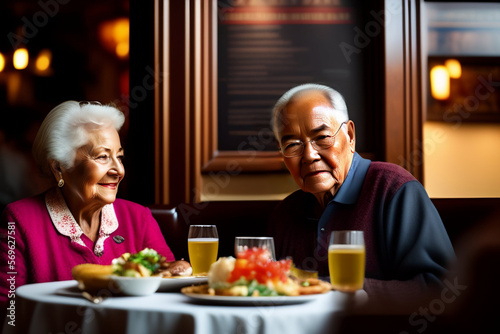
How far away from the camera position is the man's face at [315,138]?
2062mm

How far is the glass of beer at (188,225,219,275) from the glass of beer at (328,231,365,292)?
1.59 ft

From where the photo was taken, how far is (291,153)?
2.10 m

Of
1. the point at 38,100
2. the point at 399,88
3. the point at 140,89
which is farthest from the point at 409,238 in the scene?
the point at 38,100

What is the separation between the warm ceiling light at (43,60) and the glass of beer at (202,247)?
3502mm

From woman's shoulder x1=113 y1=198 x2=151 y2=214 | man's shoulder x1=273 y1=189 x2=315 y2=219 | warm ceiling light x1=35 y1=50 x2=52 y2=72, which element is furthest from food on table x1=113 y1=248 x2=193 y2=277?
warm ceiling light x1=35 y1=50 x2=52 y2=72

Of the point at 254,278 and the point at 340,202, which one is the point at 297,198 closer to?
the point at 340,202

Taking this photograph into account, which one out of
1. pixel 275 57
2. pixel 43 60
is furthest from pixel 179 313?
pixel 43 60

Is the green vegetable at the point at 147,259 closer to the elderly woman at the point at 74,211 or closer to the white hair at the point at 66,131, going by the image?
the elderly woman at the point at 74,211

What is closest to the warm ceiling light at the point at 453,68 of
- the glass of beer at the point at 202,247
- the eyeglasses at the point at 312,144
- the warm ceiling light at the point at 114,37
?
the eyeglasses at the point at 312,144

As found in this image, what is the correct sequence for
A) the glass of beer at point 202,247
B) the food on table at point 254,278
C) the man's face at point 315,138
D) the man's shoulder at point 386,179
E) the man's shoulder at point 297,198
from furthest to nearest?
the man's shoulder at point 297,198
the man's face at point 315,138
the man's shoulder at point 386,179
the glass of beer at point 202,247
the food on table at point 254,278

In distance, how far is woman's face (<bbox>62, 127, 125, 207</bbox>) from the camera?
2227 mm

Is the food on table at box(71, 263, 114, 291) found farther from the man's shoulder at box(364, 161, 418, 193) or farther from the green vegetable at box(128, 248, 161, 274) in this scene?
the man's shoulder at box(364, 161, 418, 193)

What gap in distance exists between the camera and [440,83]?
2924mm

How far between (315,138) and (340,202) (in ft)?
0.80
